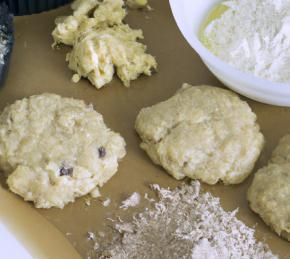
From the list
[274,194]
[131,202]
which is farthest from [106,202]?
[274,194]

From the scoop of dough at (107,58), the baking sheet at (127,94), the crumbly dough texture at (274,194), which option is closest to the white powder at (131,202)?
the baking sheet at (127,94)

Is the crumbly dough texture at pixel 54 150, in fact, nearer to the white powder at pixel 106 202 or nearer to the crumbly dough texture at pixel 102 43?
the white powder at pixel 106 202

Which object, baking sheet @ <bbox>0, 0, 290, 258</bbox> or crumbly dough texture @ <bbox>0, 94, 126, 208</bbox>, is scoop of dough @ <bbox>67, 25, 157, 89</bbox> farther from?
crumbly dough texture @ <bbox>0, 94, 126, 208</bbox>

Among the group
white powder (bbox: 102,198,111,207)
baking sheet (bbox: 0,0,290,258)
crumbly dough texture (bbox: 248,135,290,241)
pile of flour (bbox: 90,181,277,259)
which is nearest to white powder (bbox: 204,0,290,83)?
baking sheet (bbox: 0,0,290,258)

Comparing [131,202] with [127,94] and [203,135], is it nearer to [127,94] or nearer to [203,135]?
[203,135]

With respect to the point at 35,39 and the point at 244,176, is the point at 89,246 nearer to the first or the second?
the point at 244,176
